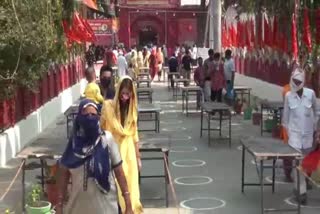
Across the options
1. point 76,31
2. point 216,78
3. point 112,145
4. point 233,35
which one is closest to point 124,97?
point 112,145

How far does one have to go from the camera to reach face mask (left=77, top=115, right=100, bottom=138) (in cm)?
454

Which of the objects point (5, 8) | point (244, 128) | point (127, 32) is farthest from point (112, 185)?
point (127, 32)

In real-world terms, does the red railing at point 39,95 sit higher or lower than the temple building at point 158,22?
lower

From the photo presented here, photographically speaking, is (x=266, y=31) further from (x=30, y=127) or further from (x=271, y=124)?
(x=30, y=127)

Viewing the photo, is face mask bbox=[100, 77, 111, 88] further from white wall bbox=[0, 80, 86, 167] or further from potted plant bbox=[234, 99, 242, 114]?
potted plant bbox=[234, 99, 242, 114]

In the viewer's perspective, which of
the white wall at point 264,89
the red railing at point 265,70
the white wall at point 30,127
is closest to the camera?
the white wall at point 30,127

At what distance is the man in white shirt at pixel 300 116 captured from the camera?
815 cm

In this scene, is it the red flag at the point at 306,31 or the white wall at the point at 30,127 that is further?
the red flag at the point at 306,31

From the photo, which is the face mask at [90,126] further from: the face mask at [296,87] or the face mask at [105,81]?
the face mask at [105,81]

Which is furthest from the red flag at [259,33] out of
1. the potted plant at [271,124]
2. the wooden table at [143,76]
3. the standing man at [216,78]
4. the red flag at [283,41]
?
the wooden table at [143,76]

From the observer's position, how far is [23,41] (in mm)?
8383

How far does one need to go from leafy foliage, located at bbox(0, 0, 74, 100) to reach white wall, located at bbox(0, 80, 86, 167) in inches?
55.1

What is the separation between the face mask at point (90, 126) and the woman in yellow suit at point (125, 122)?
1.60m

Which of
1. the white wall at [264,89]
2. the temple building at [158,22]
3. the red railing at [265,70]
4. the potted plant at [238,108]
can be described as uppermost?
the temple building at [158,22]
